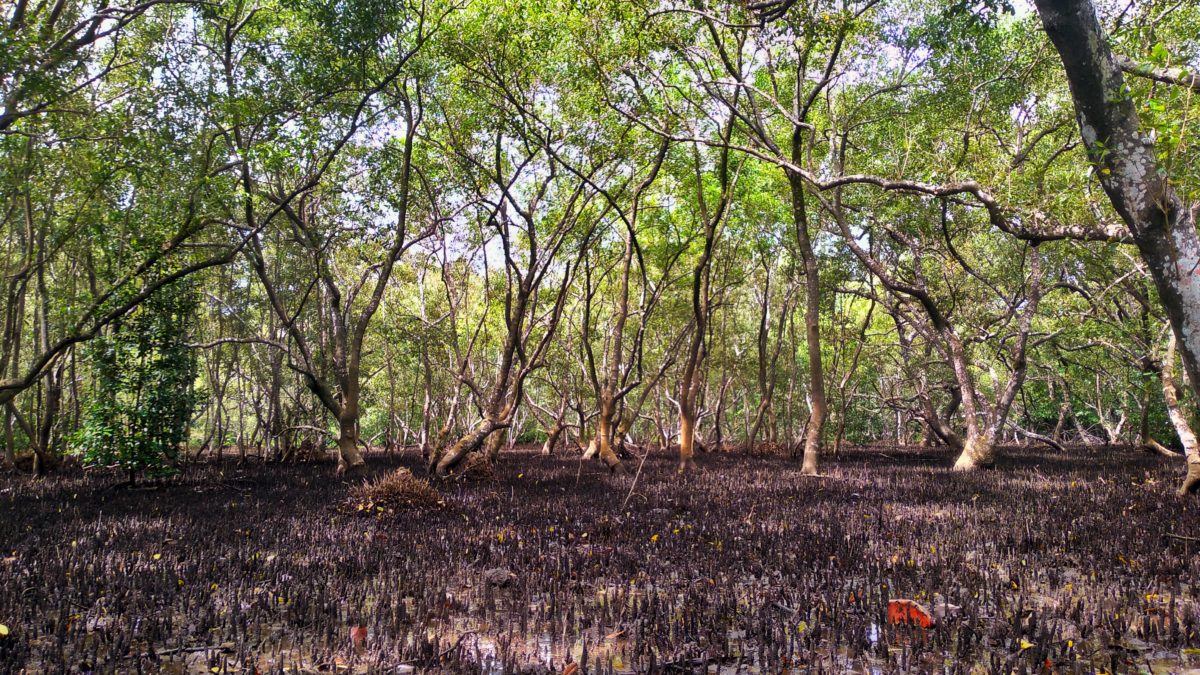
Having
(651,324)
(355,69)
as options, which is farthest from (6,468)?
(651,324)

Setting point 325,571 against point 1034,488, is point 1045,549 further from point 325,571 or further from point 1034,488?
point 325,571

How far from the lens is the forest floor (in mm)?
2920

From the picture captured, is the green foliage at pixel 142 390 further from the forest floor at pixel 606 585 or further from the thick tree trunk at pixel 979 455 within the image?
the thick tree trunk at pixel 979 455

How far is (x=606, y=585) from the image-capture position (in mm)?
4273

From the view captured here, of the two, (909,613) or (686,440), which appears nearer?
(909,613)

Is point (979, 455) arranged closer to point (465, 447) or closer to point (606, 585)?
point (465, 447)

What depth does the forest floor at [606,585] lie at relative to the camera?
9.58 ft

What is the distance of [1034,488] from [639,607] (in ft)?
Answer: 27.8

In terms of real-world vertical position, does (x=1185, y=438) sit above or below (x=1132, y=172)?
below

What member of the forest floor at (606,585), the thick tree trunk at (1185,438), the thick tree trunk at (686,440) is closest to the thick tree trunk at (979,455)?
the thick tree trunk at (1185,438)

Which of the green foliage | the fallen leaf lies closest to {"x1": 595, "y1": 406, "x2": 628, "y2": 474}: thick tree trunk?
the green foliage

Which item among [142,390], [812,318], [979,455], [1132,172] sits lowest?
[979,455]

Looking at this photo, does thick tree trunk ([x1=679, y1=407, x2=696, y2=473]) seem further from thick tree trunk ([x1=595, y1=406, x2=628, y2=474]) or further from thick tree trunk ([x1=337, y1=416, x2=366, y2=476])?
thick tree trunk ([x1=337, y1=416, x2=366, y2=476])

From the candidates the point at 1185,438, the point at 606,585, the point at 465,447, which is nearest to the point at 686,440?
the point at 465,447
